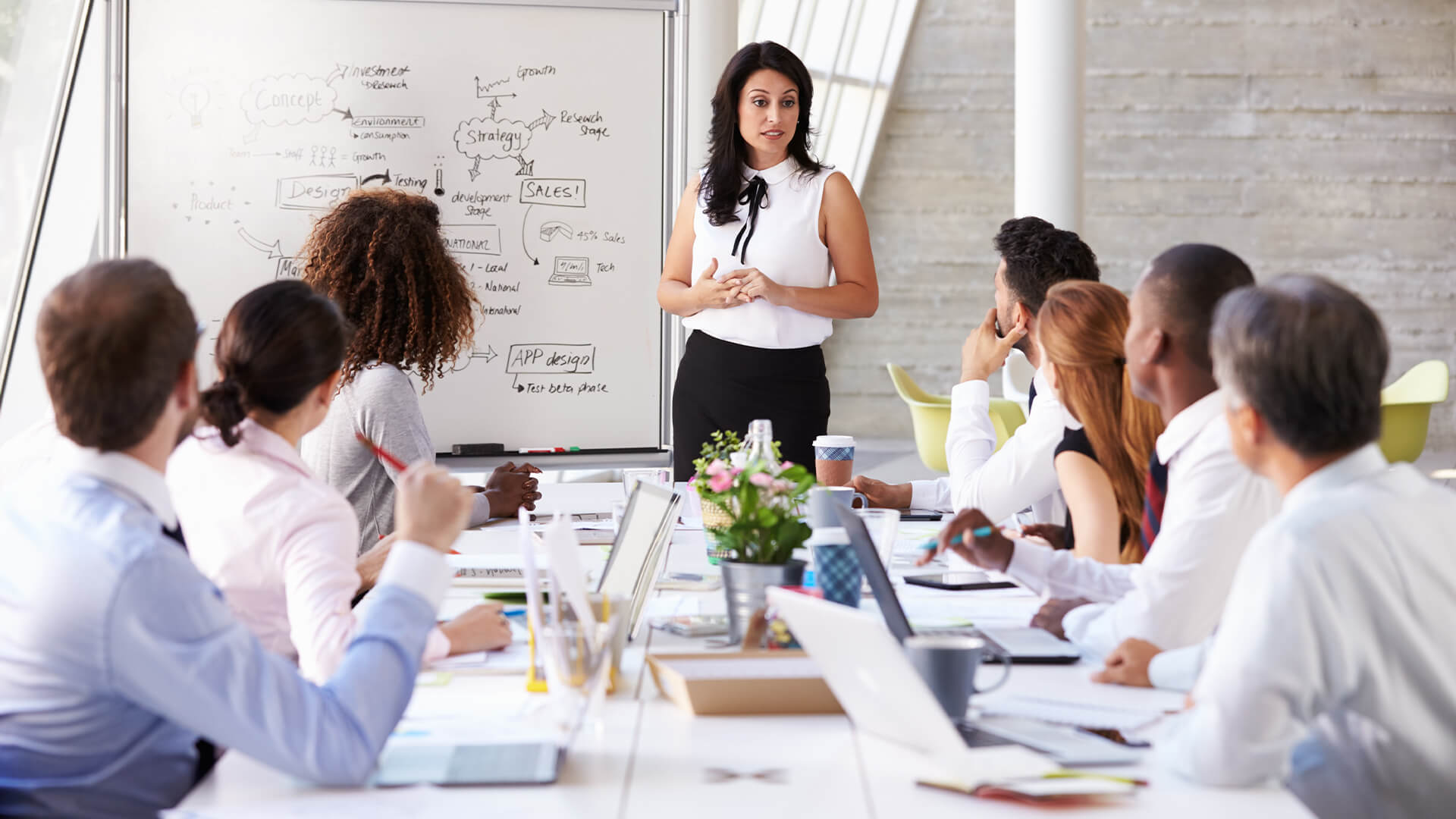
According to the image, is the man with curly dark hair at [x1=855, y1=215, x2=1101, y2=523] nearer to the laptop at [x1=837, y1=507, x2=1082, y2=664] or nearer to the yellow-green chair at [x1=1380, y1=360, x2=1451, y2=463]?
the laptop at [x1=837, y1=507, x2=1082, y2=664]

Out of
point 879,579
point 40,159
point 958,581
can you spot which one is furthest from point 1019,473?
point 40,159

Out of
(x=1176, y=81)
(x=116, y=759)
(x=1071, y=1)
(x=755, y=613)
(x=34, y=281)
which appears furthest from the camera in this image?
(x=1176, y=81)

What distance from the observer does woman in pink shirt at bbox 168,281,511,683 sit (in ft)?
5.13

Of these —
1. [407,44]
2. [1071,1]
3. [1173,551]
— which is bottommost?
[1173,551]

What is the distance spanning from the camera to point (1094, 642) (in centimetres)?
158

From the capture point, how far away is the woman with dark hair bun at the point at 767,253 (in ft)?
10.9

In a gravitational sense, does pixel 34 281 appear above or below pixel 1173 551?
above

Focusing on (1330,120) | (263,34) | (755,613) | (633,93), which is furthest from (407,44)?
(1330,120)

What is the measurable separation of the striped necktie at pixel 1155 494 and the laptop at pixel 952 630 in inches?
12.5

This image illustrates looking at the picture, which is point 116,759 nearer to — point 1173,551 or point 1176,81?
point 1173,551

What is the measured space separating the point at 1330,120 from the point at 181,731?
34.0 ft

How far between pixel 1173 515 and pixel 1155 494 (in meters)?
0.21

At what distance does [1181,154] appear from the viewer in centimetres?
977

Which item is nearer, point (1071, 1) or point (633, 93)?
point (633, 93)
